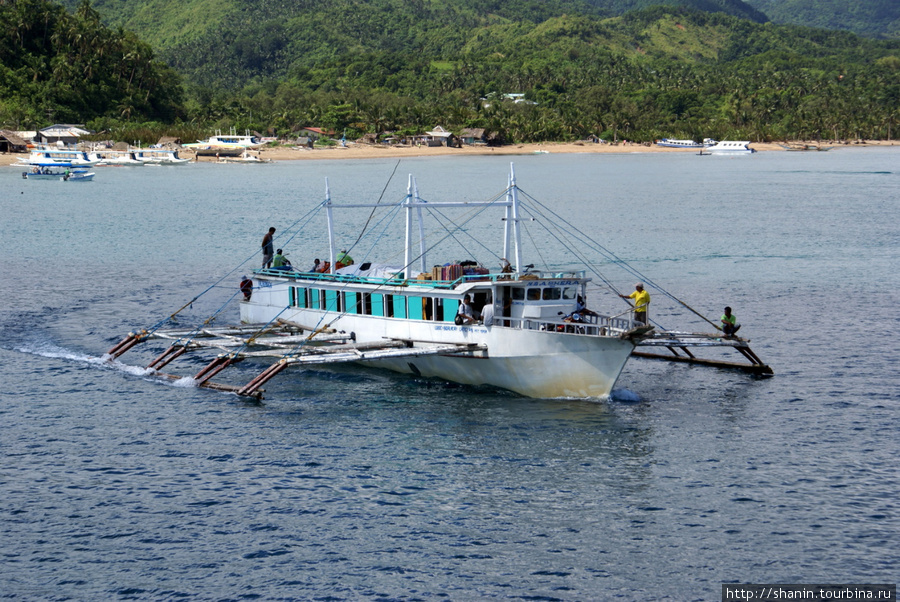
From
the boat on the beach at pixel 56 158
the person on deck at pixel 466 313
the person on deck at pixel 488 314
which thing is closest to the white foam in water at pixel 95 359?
the person on deck at pixel 466 313

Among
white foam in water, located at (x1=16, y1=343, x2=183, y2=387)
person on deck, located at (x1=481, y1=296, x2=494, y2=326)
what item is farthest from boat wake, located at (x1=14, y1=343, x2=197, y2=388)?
person on deck, located at (x1=481, y1=296, x2=494, y2=326)

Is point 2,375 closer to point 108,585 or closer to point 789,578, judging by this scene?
point 108,585

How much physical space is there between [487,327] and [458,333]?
5.05 ft

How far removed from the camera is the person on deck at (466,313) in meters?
39.3

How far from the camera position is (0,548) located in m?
26.1

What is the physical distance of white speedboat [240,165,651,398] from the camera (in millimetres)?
37156

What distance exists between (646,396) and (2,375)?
28.2 m

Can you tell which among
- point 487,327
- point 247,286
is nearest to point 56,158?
point 247,286

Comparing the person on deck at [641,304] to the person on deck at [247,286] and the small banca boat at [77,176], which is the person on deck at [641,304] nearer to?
the person on deck at [247,286]

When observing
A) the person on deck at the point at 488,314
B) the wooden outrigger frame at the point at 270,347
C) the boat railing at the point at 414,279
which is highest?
the boat railing at the point at 414,279

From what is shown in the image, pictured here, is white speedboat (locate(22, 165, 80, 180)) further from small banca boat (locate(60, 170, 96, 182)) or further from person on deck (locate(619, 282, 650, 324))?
person on deck (locate(619, 282, 650, 324))

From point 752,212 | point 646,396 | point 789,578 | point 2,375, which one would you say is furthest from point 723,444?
point 752,212

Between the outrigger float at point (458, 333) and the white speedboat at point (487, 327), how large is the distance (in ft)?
0.16

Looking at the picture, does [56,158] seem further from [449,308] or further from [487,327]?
[487,327]
